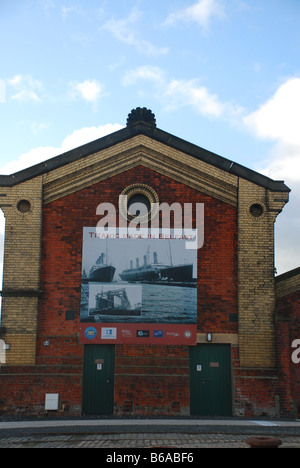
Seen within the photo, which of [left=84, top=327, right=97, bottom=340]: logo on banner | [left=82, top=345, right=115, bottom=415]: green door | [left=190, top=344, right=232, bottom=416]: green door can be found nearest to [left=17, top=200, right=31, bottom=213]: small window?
[left=84, top=327, right=97, bottom=340]: logo on banner

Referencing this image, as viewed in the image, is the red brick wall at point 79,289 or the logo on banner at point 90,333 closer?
the red brick wall at point 79,289

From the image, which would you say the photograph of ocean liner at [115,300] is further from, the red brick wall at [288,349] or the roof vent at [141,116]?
the roof vent at [141,116]

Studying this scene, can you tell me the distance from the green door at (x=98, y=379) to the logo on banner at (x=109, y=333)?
291mm

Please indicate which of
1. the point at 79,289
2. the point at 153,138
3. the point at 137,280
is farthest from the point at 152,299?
the point at 153,138

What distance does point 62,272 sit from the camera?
54.0 feet

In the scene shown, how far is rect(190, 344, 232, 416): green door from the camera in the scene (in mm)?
15992

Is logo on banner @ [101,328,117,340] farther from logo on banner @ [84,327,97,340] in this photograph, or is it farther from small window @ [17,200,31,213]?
small window @ [17,200,31,213]

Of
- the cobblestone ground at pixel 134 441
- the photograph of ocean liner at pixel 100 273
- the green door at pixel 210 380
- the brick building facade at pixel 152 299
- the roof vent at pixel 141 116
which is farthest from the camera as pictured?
the roof vent at pixel 141 116

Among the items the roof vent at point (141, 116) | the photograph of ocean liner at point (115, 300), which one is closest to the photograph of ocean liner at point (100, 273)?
the photograph of ocean liner at point (115, 300)

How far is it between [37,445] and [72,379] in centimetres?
434

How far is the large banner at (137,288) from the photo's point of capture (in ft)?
53.2

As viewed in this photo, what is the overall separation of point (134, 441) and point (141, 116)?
10980 mm

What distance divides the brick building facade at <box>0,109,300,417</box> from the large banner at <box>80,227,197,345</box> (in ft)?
0.31

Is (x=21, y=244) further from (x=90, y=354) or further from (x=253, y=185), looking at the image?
(x=253, y=185)
